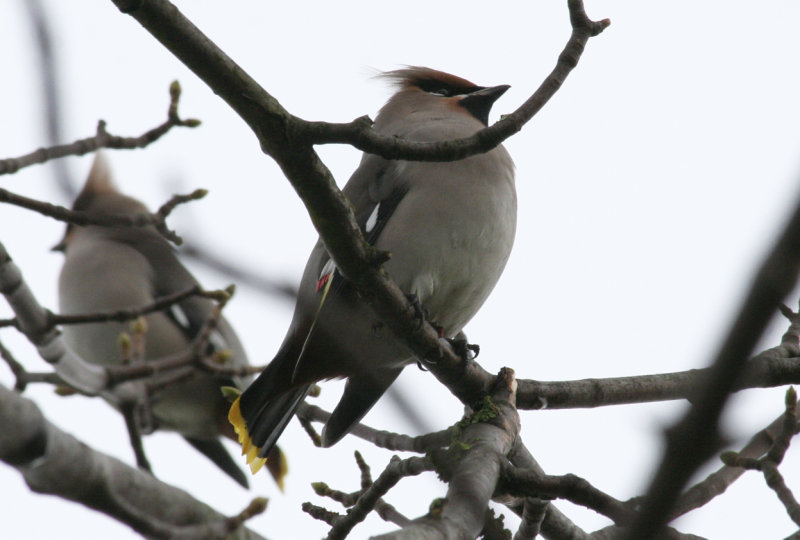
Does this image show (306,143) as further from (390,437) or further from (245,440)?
(245,440)

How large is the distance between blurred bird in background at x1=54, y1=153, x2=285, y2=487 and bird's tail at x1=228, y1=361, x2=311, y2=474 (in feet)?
5.59

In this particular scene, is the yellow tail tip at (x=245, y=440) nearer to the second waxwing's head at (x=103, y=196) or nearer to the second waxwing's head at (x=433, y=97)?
the second waxwing's head at (x=433, y=97)

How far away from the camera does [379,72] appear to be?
588 cm

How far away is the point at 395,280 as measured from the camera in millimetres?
3816

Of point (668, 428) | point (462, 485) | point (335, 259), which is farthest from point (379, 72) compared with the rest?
point (668, 428)

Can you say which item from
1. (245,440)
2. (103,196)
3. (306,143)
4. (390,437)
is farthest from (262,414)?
(103,196)

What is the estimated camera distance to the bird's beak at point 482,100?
5277mm

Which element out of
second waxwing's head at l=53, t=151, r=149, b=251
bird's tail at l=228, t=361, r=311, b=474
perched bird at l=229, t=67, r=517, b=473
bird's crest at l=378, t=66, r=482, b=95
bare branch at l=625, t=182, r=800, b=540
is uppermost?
bird's crest at l=378, t=66, r=482, b=95

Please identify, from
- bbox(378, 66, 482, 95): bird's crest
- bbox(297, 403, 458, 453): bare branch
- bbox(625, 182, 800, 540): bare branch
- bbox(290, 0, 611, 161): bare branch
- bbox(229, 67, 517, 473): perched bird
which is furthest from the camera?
bbox(378, 66, 482, 95): bird's crest

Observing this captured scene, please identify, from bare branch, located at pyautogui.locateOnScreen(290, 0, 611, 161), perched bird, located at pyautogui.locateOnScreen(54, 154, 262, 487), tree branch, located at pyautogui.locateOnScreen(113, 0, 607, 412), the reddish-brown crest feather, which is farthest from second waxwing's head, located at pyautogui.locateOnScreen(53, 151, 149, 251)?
bare branch, located at pyautogui.locateOnScreen(290, 0, 611, 161)

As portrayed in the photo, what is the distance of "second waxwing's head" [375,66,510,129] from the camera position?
5098mm

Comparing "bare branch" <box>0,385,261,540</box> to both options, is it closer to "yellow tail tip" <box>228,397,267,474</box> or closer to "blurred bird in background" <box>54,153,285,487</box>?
"yellow tail tip" <box>228,397,267,474</box>

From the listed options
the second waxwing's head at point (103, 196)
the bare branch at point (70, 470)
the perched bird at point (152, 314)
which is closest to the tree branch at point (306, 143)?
the bare branch at point (70, 470)

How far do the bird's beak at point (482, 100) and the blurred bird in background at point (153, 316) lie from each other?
1879 millimetres
